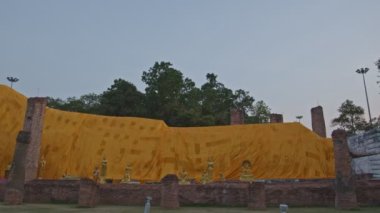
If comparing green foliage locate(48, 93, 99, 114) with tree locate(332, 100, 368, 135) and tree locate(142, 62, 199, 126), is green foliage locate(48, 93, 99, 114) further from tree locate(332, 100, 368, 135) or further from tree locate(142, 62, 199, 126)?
tree locate(332, 100, 368, 135)

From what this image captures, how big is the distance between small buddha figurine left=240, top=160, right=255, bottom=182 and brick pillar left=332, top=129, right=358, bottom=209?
222 inches

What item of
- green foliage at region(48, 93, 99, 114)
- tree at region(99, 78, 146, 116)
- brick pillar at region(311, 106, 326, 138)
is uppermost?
green foliage at region(48, 93, 99, 114)

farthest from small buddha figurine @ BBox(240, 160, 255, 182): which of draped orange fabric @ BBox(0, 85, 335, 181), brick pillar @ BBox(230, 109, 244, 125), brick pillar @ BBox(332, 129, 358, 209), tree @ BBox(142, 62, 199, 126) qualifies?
tree @ BBox(142, 62, 199, 126)

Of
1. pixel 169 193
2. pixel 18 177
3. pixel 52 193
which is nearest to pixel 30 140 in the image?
pixel 18 177

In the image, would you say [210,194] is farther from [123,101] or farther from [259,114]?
[259,114]

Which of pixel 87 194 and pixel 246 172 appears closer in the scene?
pixel 87 194

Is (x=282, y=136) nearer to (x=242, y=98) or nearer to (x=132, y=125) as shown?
(x=132, y=125)

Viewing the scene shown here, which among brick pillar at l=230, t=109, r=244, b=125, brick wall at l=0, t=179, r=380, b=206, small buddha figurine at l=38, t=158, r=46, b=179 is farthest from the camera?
brick pillar at l=230, t=109, r=244, b=125

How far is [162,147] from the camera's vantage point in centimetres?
1936

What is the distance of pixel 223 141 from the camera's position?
19.5 m

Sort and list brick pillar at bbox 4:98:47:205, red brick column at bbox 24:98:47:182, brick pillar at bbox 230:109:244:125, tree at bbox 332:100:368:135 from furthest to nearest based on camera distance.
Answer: tree at bbox 332:100:368:135 < brick pillar at bbox 230:109:244:125 < red brick column at bbox 24:98:47:182 < brick pillar at bbox 4:98:47:205

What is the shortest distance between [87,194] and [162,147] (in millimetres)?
8570

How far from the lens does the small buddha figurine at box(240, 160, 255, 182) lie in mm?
16562

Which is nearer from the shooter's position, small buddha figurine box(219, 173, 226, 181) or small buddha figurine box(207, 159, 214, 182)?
small buddha figurine box(207, 159, 214, 182)
